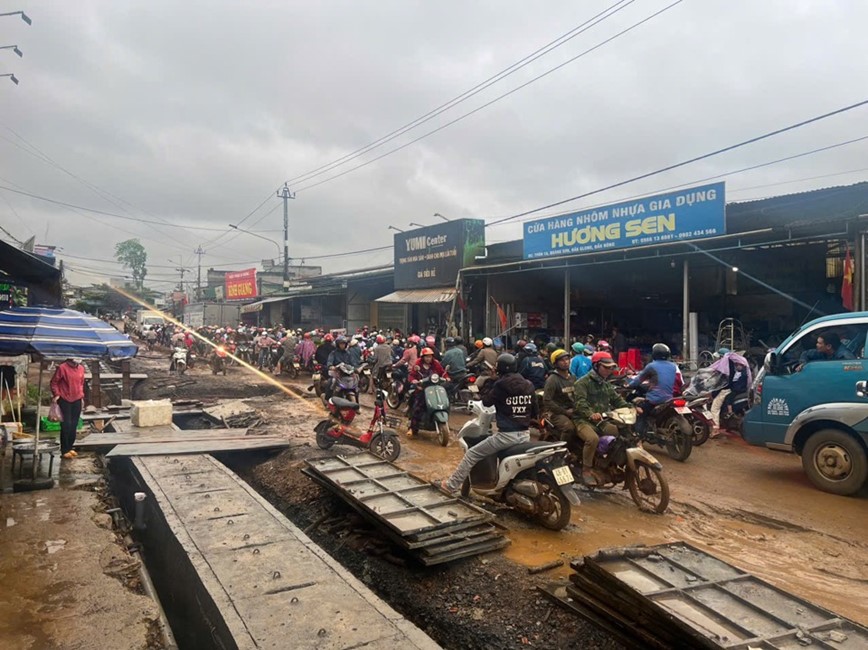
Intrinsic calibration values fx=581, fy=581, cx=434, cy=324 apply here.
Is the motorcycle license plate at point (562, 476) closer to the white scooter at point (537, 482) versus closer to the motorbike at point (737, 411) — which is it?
the white scooter at point (537, 482)

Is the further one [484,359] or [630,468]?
[484,359]

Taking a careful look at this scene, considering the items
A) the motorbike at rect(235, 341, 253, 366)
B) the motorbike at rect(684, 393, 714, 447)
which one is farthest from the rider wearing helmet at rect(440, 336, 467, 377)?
the motorbike at rect(235, 341, 253, 366)

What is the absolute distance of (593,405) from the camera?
21.9ft

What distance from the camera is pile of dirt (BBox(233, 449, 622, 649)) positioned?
3898mm

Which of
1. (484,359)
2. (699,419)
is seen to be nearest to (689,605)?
(699,419)

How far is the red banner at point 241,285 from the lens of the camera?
4659 centimetres

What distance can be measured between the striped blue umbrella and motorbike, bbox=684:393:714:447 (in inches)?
309

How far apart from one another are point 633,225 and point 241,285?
131 ft

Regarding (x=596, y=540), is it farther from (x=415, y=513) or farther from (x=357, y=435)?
(x=357, y=435)

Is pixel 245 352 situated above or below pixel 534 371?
below

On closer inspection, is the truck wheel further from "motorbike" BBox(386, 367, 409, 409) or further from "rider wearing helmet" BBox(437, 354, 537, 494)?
"motorbike" BBox(386, 367, 409, 409)

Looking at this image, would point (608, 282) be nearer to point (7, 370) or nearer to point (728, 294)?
point (728, 294)

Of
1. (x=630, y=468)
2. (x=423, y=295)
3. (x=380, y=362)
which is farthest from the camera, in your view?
(x=423, y=295)

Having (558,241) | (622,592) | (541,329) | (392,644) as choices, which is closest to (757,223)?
(558,241)
